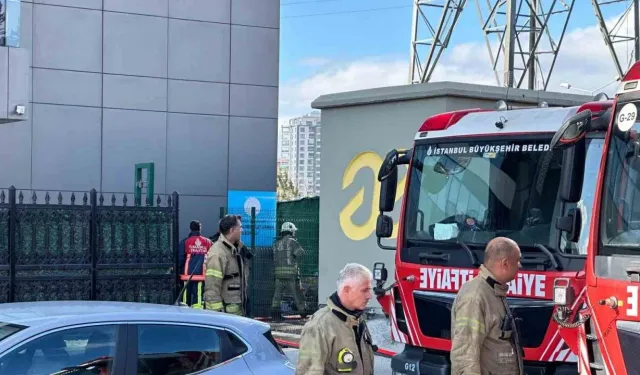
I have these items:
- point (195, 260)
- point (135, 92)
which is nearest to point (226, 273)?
point (195, 260)

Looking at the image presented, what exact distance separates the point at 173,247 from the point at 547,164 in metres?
6.53

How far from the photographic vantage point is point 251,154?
21234 millimetres

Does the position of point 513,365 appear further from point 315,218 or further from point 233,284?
point 315,218

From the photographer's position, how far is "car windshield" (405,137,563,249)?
807 centimetres

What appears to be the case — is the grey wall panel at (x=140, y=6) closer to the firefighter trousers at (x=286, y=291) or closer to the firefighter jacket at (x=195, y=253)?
the firefighter jacket at (x=195, y=253)

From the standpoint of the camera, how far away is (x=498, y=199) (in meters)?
8.32

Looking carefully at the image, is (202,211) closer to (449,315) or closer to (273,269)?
(273,269)

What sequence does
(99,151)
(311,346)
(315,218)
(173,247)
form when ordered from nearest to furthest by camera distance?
(311,346) < (173,247) < (315,218) < (99,151)

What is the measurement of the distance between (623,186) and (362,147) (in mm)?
8724

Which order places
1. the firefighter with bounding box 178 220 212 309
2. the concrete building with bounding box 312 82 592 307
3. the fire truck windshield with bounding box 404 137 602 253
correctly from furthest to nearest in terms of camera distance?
the firefighter with bounding box 178 220 212 309 < the concrete building with bounding box 312 82 592 307 < the fire truck windshield with bounding box 404 137 602 253

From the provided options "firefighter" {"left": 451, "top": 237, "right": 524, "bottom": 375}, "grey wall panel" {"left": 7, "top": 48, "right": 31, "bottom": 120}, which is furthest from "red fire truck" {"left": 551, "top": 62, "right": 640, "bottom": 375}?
"grey wall panel" {"left": 7, "top": 48, "right": 31, "bottom": 120}

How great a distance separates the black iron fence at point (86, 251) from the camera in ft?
39.5

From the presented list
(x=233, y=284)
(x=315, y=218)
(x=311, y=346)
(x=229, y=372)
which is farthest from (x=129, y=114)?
(x=311, y=346)

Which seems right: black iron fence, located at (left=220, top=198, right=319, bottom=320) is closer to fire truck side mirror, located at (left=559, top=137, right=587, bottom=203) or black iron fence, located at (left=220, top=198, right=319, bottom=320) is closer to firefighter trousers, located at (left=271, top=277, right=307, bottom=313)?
firefighter trousers, located at (left=271, top=277, right=307, bottom=313)
